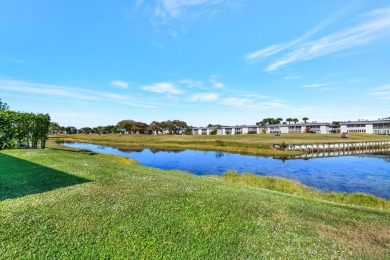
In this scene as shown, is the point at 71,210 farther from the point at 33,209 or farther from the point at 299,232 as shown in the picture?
the point at 299,232

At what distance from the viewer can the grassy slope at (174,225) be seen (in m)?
8.20

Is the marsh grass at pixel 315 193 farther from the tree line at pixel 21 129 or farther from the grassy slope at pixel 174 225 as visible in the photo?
the tree line at pixel 21 129

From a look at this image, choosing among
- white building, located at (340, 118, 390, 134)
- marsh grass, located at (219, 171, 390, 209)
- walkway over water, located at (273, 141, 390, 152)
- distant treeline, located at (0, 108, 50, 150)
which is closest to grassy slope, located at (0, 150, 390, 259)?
marsh grass, located at (219, 171, 390, 209)

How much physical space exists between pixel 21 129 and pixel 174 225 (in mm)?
36133

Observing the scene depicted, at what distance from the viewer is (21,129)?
3569 cm

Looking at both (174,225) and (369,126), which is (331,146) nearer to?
(174,225)

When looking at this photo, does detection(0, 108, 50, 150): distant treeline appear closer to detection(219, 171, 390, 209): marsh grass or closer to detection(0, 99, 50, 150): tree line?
detection(0, 99, 50, 150): tree line

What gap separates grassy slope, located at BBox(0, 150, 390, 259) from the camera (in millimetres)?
8203

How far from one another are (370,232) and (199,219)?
292 inches

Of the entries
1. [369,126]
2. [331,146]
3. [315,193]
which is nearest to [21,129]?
[315,193]

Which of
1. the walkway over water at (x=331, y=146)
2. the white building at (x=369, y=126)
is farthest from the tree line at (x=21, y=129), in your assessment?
the white building at (x=369, y=126)

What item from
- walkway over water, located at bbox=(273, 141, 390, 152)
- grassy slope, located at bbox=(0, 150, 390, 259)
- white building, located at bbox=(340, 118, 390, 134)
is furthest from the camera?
white building, located at bbox=(340, 118, 390, 134)

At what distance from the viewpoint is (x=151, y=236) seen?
893cm

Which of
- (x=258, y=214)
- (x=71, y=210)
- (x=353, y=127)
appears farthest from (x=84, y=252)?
(x=353, y=127)
